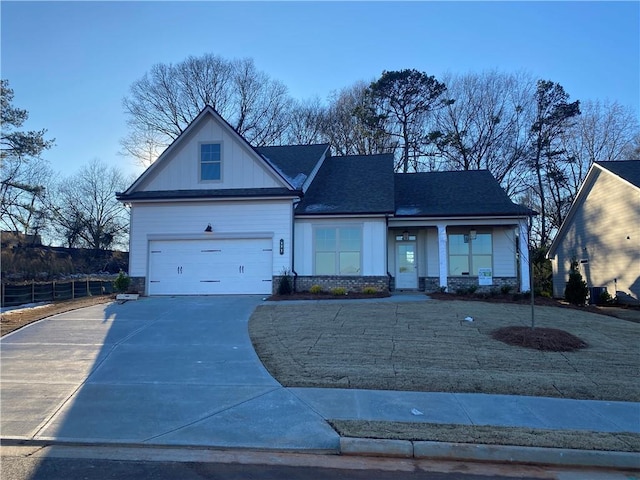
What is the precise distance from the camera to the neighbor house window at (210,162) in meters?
18.5

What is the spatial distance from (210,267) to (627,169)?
59.2 feet

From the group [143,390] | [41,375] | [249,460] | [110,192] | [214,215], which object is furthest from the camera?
[110,192]

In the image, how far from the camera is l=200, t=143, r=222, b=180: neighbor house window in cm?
1850

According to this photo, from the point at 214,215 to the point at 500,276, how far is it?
11.8 metres

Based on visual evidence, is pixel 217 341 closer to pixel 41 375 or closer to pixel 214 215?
pixel 41 375

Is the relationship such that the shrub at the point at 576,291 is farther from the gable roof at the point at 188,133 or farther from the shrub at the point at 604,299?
the gable roof at the point at 188,133

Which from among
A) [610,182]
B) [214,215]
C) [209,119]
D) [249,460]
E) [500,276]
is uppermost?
[209,119]

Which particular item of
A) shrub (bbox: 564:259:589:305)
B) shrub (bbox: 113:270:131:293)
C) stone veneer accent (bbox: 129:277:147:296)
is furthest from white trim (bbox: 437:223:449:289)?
shrub (bbox: 113:270:131:293)

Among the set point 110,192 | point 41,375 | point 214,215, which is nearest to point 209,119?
point 214,215

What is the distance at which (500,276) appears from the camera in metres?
19.1

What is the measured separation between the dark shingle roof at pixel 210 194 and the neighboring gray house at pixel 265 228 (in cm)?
4

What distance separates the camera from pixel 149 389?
7.20 meters

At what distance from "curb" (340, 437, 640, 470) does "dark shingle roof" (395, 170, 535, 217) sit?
558 inches

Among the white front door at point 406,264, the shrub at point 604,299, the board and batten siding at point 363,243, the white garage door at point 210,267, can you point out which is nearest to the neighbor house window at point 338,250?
the board and batten siding at point 363,243
